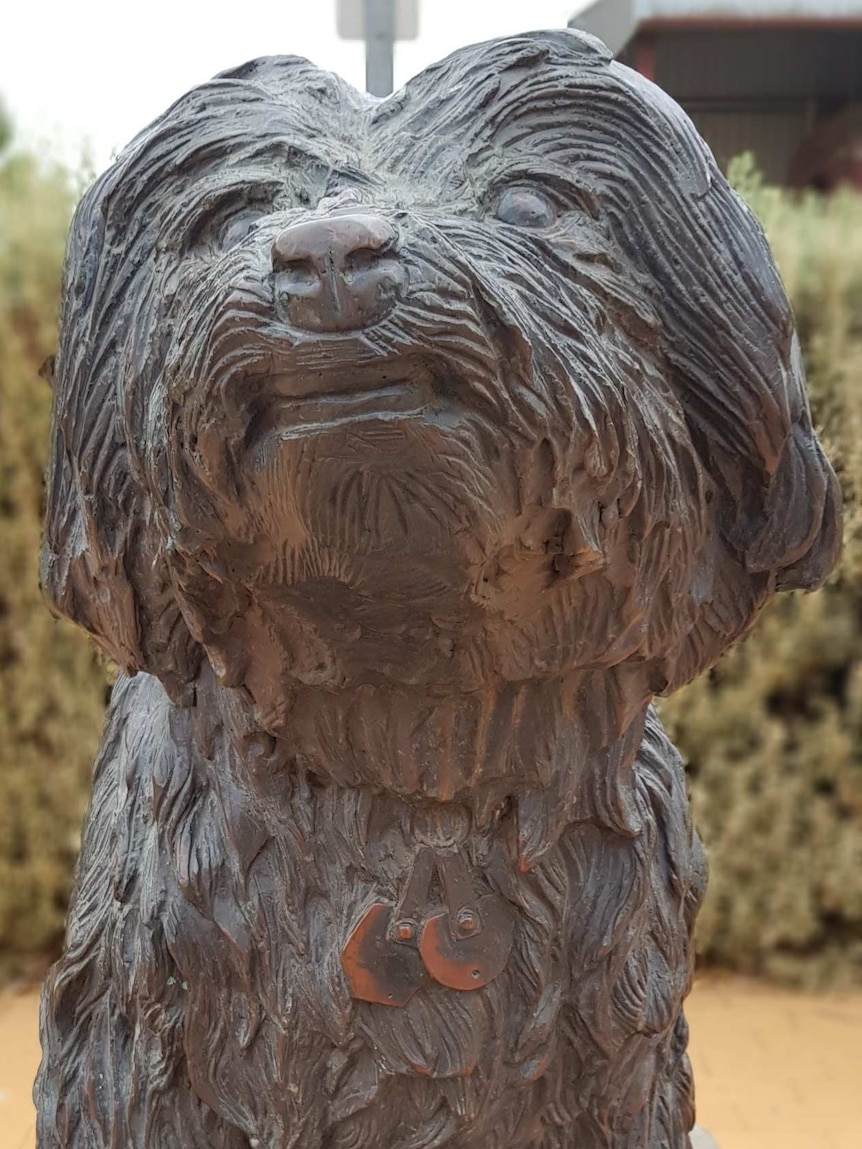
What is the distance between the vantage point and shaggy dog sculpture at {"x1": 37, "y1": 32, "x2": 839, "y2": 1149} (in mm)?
790

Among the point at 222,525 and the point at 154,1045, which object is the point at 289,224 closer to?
the point at 222,525

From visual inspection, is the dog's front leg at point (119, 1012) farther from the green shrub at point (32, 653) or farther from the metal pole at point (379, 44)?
the green shrub at point (32, 653)

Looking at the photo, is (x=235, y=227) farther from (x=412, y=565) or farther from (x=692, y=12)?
(x=692, y=12)

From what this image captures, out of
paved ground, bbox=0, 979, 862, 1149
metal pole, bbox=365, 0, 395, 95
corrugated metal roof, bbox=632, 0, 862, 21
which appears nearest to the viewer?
metal pole, bbox=365, 0, 395, 95

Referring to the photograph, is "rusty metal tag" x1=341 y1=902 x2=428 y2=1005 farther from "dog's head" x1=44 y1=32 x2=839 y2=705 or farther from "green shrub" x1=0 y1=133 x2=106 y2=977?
"green shrub" x1=0 y1=133 x2=106 y2=977

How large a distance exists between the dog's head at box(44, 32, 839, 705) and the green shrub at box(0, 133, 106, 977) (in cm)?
193

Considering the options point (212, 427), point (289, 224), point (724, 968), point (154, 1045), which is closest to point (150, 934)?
point (154, 1045)

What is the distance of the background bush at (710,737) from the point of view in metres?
2.93

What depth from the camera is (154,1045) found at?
3.93 ft

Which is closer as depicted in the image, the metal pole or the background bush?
the metal pole

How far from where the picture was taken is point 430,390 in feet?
2.57

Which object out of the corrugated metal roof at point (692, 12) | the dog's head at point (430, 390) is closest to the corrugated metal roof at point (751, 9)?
the corrugated metal roof at point (692, 12)

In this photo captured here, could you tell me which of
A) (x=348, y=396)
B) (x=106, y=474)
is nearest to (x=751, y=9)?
(x=106, y=474)

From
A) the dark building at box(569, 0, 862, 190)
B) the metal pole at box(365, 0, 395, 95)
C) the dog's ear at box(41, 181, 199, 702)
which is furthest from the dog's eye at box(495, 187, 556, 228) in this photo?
the metal pole at box(365, 0, 395, 95)
